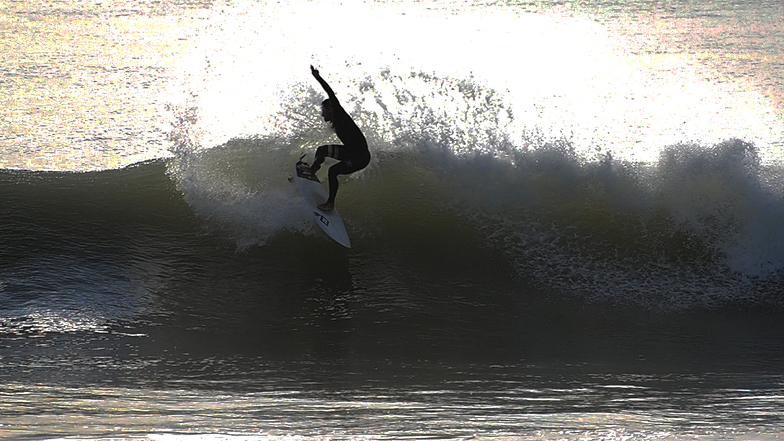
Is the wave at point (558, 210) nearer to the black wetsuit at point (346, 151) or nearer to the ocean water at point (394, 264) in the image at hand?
the ocean water at point (394, 264)

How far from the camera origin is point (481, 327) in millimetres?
6840

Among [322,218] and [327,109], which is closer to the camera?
[327,109]

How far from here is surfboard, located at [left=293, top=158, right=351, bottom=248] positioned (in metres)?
7.96

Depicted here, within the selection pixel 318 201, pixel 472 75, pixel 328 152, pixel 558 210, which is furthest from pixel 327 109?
pixel 472 75

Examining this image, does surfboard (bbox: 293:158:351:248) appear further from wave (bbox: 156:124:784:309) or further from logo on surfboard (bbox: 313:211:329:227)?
wave (bbox: 156:124:784:309)

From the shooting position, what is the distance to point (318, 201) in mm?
8172

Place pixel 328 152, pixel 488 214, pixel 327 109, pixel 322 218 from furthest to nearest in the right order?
1. pixel 488 214
2. pixel 322 218
3. pixel 328 152
4. pixel 327 109

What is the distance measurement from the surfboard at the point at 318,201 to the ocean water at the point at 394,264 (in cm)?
21

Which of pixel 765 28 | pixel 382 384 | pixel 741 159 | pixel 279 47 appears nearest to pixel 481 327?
pixel 382 384

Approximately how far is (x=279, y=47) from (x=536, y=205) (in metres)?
9.86

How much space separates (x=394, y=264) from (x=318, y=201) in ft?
3.24

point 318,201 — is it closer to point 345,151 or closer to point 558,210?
point 345,151

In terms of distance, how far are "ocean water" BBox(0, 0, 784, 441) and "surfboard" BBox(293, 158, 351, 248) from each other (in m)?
0.21

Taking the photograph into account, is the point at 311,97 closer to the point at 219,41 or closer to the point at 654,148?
the point at 654,148
